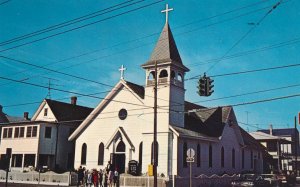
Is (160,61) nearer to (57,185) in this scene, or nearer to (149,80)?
(149,80)

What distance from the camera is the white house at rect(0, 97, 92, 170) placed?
150 ft

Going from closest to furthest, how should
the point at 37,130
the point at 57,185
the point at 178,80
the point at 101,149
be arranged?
1. the point at 57,185
2. the point at 178,80
3. the point at 101,149
4. the point at 37,130

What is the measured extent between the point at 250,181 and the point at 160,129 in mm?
9286

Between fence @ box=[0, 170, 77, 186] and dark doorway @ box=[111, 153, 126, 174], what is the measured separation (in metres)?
4.36

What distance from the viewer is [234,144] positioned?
47906mm

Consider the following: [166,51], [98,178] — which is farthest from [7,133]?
[166,51]

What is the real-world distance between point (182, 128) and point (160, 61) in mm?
6855

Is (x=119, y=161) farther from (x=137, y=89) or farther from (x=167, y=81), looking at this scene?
(x=167, y=81)

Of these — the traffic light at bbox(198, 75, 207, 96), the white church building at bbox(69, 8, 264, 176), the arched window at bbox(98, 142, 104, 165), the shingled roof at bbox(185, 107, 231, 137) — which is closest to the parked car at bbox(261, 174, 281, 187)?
the white church building at bbox(69, 8, 264, 176)

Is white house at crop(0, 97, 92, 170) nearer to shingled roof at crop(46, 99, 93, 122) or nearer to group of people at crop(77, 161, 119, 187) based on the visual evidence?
shingled roof at crop(46, 99, 93, 122)

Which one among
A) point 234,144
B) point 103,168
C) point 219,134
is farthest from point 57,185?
point 234,144

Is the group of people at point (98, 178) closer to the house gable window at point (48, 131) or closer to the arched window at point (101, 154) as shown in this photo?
the arched window at point (101, 154)

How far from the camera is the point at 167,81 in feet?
122

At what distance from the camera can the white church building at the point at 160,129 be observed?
36.2 m
